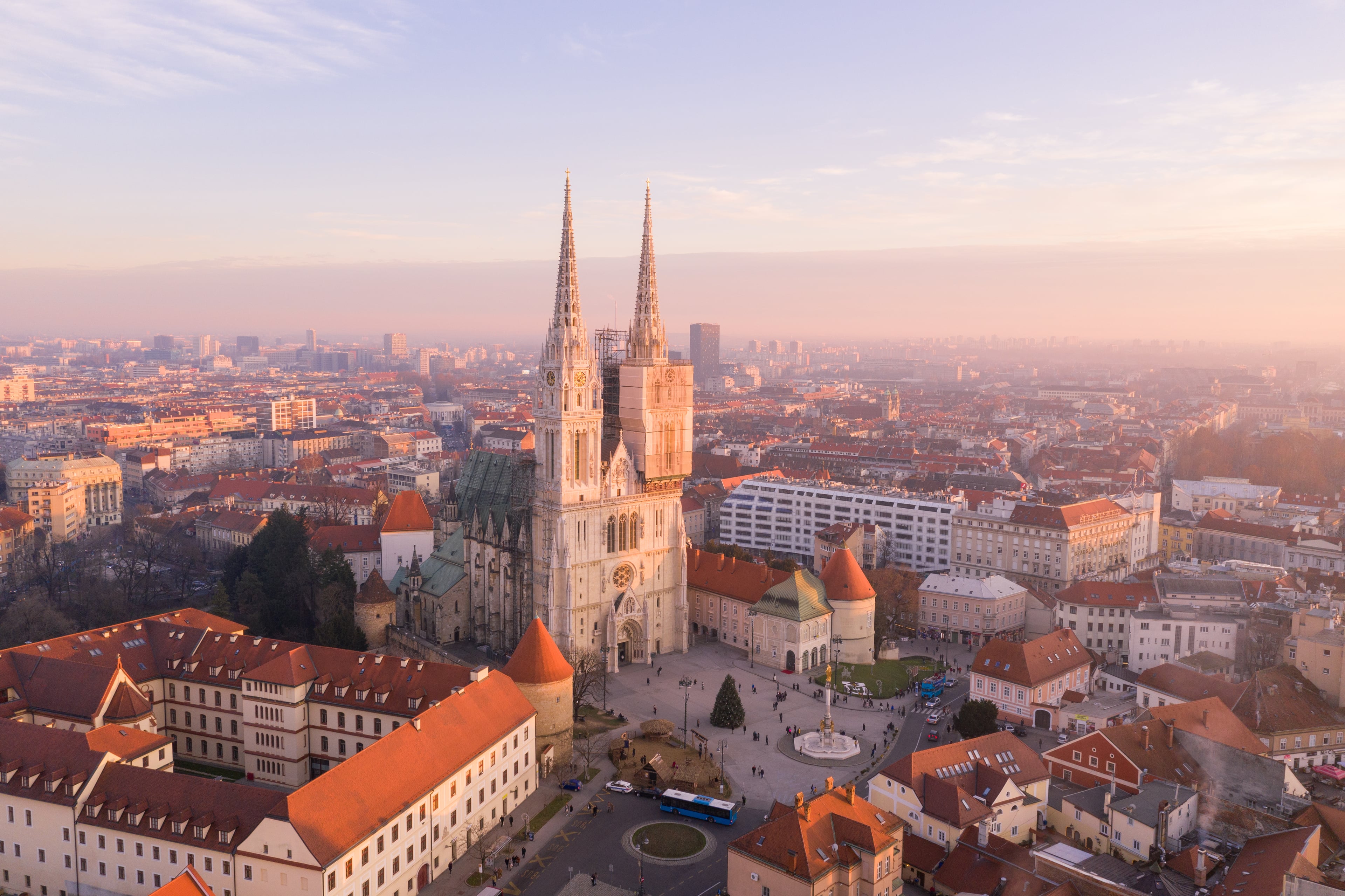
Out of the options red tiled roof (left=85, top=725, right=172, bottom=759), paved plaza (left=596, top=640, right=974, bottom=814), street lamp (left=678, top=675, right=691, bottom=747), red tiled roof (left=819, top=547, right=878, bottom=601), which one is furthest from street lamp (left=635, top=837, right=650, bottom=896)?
red tiled roof (left=819, top=547, right=878, bottom=601)

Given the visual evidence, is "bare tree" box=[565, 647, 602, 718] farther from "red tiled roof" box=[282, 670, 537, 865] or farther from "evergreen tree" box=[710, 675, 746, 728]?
"red tiled roof" box=[282, 670, 537, 865]

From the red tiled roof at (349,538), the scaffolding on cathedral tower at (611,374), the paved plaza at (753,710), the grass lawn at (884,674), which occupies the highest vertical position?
the scaffolding on cathedral tower at (611,374)

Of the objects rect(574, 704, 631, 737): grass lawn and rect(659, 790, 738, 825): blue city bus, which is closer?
rect(659, 790, 738, 825): blue city bus

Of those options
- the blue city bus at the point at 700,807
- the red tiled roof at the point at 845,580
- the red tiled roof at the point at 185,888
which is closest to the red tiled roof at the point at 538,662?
the blue city bus at the point at 700,807

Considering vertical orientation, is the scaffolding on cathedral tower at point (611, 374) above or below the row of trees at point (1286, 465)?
above

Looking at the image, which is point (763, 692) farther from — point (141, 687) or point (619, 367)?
point (141, 687)

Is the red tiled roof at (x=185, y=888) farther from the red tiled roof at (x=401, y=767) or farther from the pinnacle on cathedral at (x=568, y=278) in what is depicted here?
the pinnacle on cathedral at (x=568, y=278)
